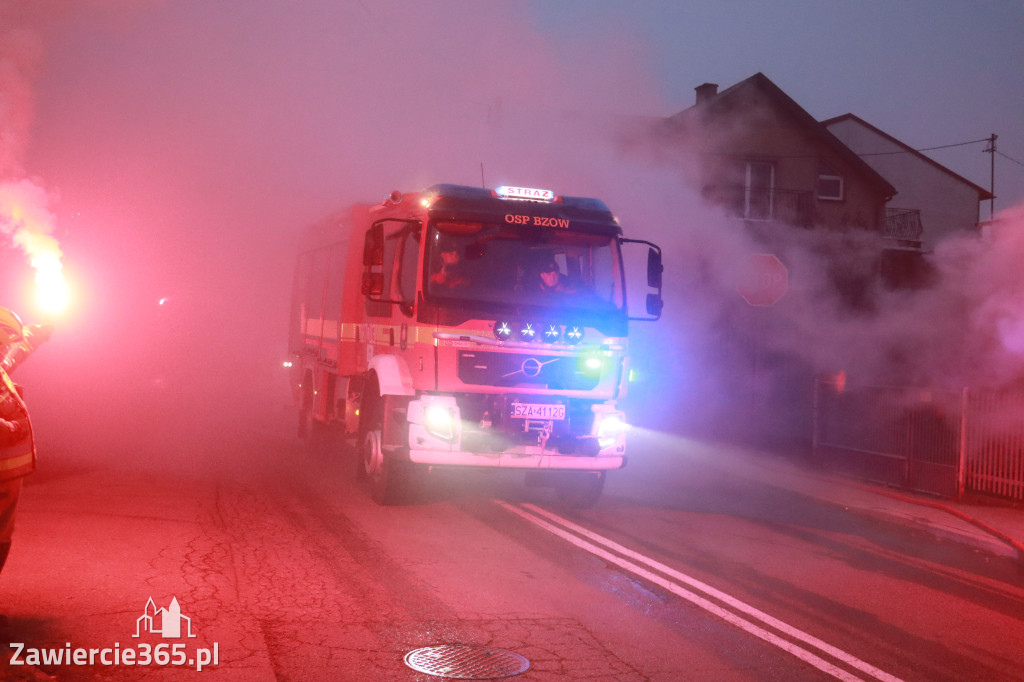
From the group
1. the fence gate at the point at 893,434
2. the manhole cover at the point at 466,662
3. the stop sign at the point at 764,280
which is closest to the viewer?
the manhole cover at the point at 466,662

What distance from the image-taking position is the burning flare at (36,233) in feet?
19.3

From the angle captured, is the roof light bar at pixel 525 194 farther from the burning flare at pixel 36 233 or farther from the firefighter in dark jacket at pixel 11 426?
the firefighter in dark jacket at pixel 11 426

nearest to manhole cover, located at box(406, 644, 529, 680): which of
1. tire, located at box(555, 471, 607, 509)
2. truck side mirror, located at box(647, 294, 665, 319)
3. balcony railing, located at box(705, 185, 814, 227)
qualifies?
tire, located at box(555, 471, 607, 509)

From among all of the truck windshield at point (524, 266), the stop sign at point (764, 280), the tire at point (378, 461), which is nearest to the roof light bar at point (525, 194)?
the truck windshield at point (524, 266)

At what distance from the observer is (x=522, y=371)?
8719 millimetres

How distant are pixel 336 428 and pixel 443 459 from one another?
3.56m

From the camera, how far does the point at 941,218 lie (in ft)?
140

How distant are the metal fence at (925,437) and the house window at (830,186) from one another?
1819 cm

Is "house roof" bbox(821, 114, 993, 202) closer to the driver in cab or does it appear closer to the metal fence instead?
the metal fence

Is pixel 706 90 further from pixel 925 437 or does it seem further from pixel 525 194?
pixel 525 194

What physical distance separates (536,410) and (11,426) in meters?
Result: 4.85

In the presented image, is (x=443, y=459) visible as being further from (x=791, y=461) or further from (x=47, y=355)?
(x=47, y=355)

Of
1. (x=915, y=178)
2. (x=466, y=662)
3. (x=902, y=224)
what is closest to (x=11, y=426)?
(x=466, y=662)

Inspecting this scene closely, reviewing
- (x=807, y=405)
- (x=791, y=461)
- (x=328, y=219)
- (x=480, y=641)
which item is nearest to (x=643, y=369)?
(x=807, y=405)
